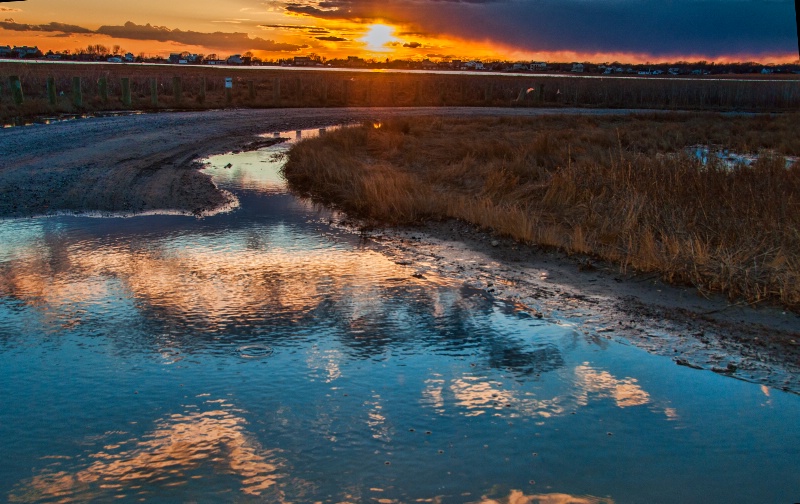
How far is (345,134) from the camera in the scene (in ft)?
68.1

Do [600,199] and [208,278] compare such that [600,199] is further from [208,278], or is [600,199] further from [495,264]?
[208,278]

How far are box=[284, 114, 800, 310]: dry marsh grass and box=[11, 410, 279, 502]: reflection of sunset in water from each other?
208 inches

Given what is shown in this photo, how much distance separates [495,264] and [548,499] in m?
5.12

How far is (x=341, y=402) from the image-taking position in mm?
4828

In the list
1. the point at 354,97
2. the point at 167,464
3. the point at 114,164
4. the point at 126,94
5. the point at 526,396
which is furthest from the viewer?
the point at 354,97

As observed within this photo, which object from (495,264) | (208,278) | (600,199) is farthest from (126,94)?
(495,264)

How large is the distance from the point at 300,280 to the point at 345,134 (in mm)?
13545

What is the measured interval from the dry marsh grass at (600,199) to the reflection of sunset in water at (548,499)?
417cm

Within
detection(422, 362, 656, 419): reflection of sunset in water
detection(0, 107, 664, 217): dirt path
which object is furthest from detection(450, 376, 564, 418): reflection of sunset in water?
detection(0, 107, 664, 217): dirt path

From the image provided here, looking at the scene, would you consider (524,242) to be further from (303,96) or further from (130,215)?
(303,96)

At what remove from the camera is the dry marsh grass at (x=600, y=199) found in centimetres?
787

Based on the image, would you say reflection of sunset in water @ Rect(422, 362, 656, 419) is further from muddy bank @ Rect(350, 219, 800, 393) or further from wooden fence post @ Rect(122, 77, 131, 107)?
wooden fence post @ Rect(122, 77, 131, 107)

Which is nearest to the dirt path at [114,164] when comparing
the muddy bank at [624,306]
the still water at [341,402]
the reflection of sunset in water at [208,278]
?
the reflection of sunset in water at [208,278]

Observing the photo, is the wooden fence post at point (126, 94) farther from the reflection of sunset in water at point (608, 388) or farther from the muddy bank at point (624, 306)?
the reflection of sunset in water at point (608, 388)
